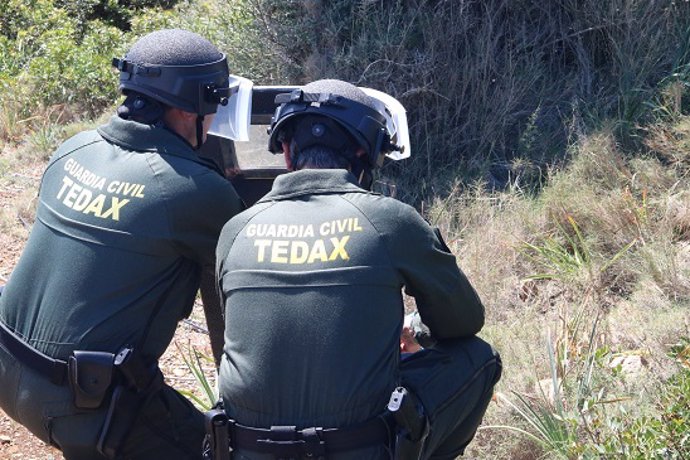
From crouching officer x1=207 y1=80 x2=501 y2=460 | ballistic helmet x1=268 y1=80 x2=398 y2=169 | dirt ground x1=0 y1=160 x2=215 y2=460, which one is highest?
ballistic helmet x1=268 y1=80 x2=398 y2=169

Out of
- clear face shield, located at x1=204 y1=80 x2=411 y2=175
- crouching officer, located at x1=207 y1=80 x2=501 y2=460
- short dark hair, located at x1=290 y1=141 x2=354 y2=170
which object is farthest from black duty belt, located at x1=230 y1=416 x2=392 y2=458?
clear face shield, located at x1=204 y1=80 x2=411 y2=175

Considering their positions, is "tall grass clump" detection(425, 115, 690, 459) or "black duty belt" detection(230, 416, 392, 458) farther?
"tall grass clump" detection(425, 115, 690, 459)

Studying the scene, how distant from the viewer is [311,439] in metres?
2.81

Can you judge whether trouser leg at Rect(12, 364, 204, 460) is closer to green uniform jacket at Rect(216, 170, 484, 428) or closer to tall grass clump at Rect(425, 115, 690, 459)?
green uniform jacket at Rect(216, 170, 484, 428)

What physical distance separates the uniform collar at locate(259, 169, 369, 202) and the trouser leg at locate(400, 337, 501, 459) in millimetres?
580

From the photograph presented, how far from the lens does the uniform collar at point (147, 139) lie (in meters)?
3.35

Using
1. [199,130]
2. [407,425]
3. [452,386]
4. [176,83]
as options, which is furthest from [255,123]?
[407,425]

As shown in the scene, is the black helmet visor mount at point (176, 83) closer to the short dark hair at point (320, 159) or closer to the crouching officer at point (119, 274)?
the crouching officer at point (119, 274)

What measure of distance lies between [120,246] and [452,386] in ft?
3.59

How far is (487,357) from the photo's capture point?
10.8 ft

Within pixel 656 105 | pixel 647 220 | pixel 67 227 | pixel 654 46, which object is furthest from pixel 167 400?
pixel 654 46

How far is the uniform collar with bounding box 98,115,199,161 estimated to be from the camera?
335cm

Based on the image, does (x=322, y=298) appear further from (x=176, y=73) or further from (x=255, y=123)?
(x=255, y=123)

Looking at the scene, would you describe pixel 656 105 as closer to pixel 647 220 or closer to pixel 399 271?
pixel 647 220
